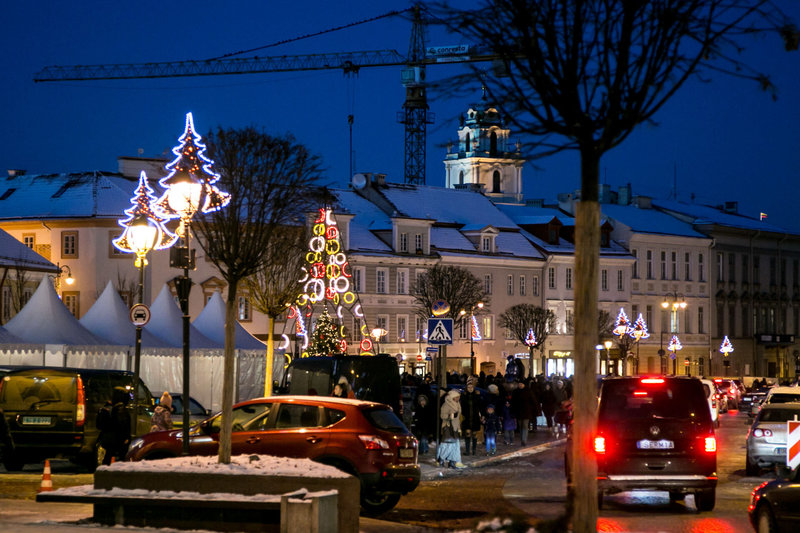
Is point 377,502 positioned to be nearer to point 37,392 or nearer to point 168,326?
point 37,392

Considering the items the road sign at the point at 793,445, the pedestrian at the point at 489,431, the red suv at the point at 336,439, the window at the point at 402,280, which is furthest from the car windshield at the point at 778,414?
the window at the point at 402,280

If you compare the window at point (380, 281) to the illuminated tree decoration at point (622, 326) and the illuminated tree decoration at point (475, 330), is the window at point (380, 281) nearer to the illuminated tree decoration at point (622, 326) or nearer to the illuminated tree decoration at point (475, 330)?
the illuminated tree decoration at point (475, 330)

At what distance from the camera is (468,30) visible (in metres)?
11.8

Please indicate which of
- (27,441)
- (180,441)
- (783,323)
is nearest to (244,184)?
(27,441)

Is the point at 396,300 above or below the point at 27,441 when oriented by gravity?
above

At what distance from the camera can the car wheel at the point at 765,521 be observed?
47.9 ft

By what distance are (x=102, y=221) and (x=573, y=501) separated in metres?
59.6

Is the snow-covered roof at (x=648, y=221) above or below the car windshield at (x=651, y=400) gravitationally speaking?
above

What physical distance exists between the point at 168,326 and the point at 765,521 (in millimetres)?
29447

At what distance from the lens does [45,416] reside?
25.4 m

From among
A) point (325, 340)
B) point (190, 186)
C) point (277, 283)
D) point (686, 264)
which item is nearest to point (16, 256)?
point (325, 340)

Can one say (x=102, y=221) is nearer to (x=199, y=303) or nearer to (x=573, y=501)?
(x=199, y=303)

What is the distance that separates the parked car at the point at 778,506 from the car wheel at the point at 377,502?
5.89 m

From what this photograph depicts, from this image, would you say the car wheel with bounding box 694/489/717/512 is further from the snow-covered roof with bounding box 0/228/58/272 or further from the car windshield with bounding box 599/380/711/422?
the snow-covered roof with bounding box 0/228/58/272
